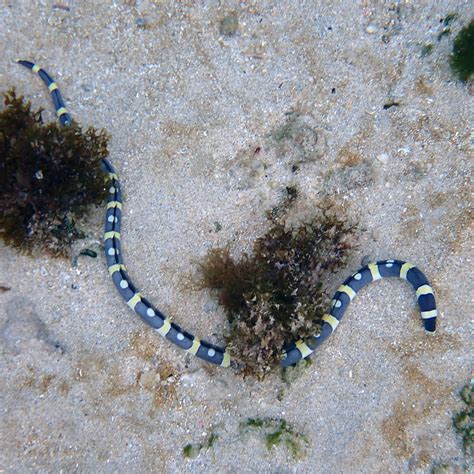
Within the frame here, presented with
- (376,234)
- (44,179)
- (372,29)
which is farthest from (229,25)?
(376,234)

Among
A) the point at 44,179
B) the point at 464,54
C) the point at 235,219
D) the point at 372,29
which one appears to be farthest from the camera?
the point at 372,29

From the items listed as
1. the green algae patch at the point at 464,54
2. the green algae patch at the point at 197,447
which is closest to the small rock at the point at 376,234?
the green algae patch at the point at 464,54

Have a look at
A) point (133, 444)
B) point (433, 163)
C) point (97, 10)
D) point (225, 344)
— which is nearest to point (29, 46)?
point (97, 10)

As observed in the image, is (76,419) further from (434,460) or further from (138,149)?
(434,460)

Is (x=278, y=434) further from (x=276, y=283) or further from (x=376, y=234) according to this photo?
Result: (x=376, y=234)

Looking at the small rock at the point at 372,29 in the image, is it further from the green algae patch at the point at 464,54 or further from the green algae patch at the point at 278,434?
the green algae patch at the point at 278,434

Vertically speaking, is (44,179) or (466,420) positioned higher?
(44,179)
